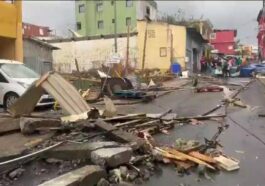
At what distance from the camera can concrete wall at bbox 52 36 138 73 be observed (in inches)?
1881

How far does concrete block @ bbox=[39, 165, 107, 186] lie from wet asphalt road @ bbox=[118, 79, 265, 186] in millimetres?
766

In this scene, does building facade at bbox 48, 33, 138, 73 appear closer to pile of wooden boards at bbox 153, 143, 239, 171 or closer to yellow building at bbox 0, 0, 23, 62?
yellow building at bbox 0, 0, 23, 62

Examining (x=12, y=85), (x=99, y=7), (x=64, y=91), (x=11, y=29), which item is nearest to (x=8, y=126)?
(x=64, y=91)

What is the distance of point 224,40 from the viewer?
9412cm

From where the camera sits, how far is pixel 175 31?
48156mm

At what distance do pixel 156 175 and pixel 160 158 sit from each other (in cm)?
59

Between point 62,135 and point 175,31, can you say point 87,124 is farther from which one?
point 175,31

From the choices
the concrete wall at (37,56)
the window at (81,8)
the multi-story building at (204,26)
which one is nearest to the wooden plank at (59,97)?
the concrete wall at (37,56)

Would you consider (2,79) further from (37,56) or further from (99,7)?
(99,7)

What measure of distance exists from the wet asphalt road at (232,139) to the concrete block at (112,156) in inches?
21.4

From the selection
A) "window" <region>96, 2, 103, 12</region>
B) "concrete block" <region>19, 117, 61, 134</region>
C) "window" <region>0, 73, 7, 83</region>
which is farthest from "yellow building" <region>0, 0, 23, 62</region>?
"window" <region>96, 2, 103, 12</region>

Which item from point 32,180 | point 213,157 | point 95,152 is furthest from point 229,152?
point 32,180

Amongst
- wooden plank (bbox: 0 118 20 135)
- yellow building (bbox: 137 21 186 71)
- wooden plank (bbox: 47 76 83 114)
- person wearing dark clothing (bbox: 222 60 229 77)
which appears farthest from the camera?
yellow building (bbox: 137 21 186 71)

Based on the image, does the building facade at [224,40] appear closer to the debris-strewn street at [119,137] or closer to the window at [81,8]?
the window at [81,8]
